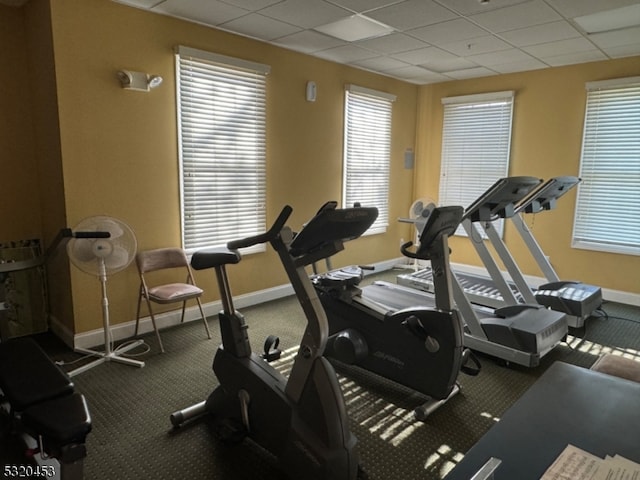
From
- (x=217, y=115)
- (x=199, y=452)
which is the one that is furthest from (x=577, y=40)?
(x=199, y=452)

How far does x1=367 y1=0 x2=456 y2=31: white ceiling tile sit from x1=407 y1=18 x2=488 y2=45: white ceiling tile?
115 mm

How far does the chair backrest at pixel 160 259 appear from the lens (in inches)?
142

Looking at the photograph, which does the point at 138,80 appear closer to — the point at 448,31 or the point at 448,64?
the point at 448,31

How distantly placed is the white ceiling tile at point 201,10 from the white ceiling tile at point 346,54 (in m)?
1.30

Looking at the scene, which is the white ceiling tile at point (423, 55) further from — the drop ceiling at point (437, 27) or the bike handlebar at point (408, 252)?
the bike handlebar at point (408, 252)

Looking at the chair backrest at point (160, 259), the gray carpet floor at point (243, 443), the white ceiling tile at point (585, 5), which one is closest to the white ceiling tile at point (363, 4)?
the white ceiling tile at point (585, 5)

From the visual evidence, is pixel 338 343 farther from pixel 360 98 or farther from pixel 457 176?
pixel 457 176

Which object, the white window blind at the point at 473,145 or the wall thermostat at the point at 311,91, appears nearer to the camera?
the wall thermostat at the point at 311,91

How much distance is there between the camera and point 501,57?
187 inches

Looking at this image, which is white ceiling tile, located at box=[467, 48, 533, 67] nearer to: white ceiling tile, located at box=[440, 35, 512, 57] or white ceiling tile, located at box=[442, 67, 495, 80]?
white ceiling tile, located at box=[440, 35, 512, 57]

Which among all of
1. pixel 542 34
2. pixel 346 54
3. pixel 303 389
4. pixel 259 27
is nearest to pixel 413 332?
pixel 303 389

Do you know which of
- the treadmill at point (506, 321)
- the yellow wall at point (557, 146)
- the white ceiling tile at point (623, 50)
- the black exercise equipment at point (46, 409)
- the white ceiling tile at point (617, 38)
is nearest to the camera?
the black exercise equipment at point (46, 409)

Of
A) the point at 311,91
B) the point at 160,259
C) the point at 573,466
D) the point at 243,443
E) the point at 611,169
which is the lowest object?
the point at 243,443

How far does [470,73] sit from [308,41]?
96.7 inches
